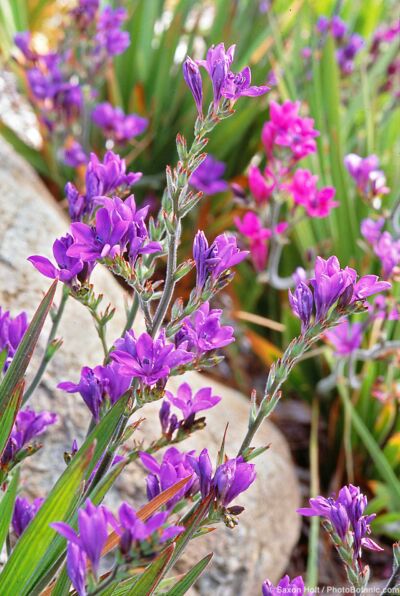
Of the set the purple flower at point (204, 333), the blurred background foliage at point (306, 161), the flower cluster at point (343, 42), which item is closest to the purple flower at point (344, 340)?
the blurred background foliage at point (306, 161)

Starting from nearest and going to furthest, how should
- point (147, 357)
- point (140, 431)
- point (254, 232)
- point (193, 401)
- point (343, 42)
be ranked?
point (147, 357), point (193, 401), point (140, 431), point (254, 232), point (343, 42)

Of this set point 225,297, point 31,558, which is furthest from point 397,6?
point 31,558

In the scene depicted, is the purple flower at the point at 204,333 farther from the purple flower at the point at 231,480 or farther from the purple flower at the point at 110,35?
the purple flower at the point at 110,35

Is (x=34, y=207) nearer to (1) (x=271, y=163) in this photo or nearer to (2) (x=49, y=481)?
(1) (x=271, y=163)

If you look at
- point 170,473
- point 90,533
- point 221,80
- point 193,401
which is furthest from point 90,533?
point 221,80

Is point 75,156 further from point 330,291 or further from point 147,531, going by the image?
point 147,531

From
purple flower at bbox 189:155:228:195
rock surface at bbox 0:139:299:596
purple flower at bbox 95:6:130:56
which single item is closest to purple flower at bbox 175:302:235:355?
rock surface at bbox 0:139:299:596
